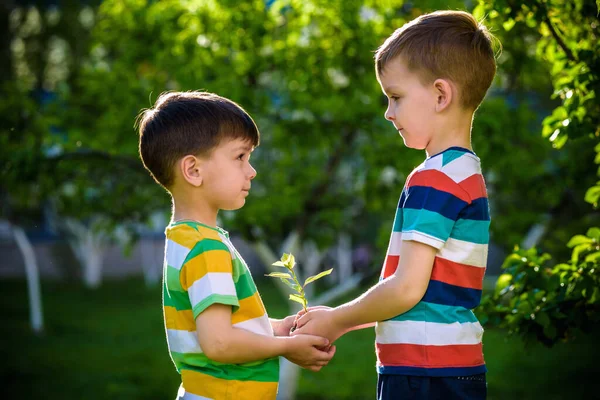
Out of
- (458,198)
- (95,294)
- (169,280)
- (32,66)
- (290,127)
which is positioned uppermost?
(32,66)

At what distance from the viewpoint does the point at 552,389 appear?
10305 mm

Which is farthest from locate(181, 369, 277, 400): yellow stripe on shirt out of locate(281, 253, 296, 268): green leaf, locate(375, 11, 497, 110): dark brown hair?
locate(375, 11, 497, 110): dark brown hair

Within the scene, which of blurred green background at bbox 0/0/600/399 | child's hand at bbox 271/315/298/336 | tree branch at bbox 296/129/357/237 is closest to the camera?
child's hand at bbox 271/315/298/336

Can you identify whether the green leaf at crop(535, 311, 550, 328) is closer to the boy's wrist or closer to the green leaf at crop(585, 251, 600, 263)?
the green leaf at crop(585, 251, 600, 263)

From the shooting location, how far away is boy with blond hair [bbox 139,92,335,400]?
1.99 meters

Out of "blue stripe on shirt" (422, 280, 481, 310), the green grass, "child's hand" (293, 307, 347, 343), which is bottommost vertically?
"child's hand" (293, 307, 347, 343)

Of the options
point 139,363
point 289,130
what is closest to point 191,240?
point 289,130

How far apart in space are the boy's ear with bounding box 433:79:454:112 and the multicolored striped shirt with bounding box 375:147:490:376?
0.39 ft

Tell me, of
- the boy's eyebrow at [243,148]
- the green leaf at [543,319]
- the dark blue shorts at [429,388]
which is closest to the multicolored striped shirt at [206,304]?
the boy's eyebrow at [243,148]

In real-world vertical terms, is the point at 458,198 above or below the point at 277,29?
below

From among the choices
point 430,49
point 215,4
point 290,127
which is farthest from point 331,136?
point 430,49

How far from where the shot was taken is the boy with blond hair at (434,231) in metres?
1.96

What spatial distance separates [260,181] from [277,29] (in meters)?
1.99

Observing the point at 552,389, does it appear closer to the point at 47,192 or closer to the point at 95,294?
the point at 47,192
